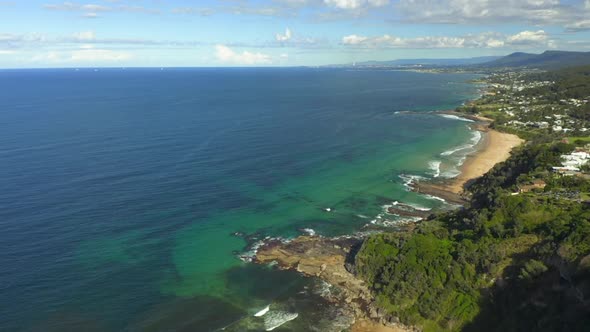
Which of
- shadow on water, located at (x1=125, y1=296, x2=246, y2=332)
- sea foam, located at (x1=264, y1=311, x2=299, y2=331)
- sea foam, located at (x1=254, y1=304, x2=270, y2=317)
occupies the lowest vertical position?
sea foam, located at (x1=264, y1=311, x2=299, y2=331)

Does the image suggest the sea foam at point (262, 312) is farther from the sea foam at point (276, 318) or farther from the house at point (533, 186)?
the house at point (533, 186)

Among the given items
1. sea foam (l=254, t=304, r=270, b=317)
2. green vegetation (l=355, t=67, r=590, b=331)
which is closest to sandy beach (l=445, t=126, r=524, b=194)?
green vegetation (l=355, t=67, r=590, b=331)

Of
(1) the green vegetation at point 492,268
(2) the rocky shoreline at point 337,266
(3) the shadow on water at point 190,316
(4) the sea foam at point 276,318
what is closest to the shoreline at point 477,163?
(1) the green vegetation at point 492,268

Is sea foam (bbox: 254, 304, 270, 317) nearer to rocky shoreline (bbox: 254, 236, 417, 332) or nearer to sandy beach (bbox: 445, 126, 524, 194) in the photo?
rocky shoreline (bbox: 254, 236, 417, 332)

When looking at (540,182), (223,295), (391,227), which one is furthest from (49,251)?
(540,182)

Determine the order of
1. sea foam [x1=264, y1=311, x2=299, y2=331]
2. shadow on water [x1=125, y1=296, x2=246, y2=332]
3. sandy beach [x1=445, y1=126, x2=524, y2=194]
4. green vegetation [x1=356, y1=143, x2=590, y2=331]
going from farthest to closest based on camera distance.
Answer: sandy beach [x1=445, y1=126, x2=524, y2=194], sea foam [x1=264, y1=311, x2=299, y2=331], shadow on water [x1=125, y1=296, x2=246, y2=332], green vegetation [x1=356, y1=143, x2=590, y2=331]

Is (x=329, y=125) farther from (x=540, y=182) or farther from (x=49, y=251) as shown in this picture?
(x=49, y=251)

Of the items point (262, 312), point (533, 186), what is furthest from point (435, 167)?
point (262, 312)
